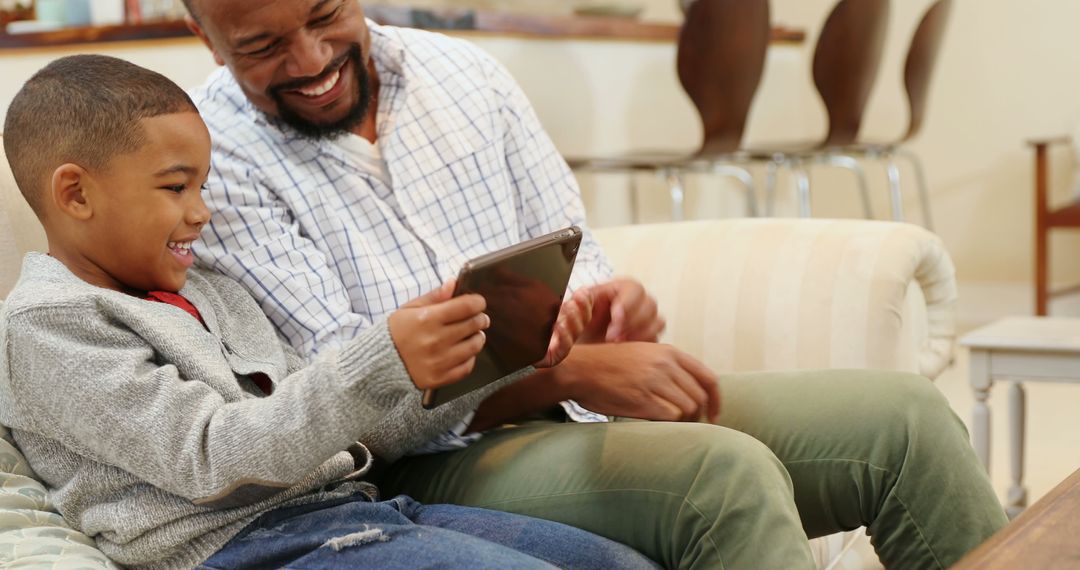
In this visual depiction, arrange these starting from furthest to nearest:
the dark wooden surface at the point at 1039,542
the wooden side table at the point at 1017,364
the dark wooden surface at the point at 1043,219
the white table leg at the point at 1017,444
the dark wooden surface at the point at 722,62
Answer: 1. the dark wooden surface at the point at 1043,219
2. the dark wooden surface at the point at 722,62
3. the white table leg at the point at 1017,444
4. the wooden side table at the point at 1017,364
5. the dark wooden surface at the point at 1039,542

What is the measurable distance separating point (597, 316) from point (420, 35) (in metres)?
0.48

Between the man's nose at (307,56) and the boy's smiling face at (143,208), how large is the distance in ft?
0.76

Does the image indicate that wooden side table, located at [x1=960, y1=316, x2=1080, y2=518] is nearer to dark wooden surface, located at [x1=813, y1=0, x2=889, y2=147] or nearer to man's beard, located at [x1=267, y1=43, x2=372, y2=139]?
man's beard, located at [x1=267, y1=43, x2=372, y2=139]

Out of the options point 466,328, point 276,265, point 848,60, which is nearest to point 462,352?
point 466,328

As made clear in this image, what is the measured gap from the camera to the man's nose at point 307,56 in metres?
1.30

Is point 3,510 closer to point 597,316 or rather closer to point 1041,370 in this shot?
point 597,316

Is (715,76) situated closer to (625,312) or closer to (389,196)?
(389,196)

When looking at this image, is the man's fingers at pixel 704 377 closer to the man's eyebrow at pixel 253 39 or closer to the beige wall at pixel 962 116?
the man's eyebrow at pixel 253 39

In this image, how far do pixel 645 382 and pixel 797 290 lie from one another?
0.48 m

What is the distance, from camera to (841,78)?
11.4 feet

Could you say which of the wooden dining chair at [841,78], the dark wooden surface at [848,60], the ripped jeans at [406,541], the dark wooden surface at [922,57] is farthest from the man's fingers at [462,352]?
the dark wooden surface at [922,57]

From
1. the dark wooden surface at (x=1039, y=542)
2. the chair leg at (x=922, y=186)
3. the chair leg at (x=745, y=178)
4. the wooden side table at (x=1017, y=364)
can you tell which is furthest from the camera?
the chair leg at (x=922, y=186)

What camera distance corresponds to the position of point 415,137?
1.39 metres

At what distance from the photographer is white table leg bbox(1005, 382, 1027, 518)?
89.7 inches
